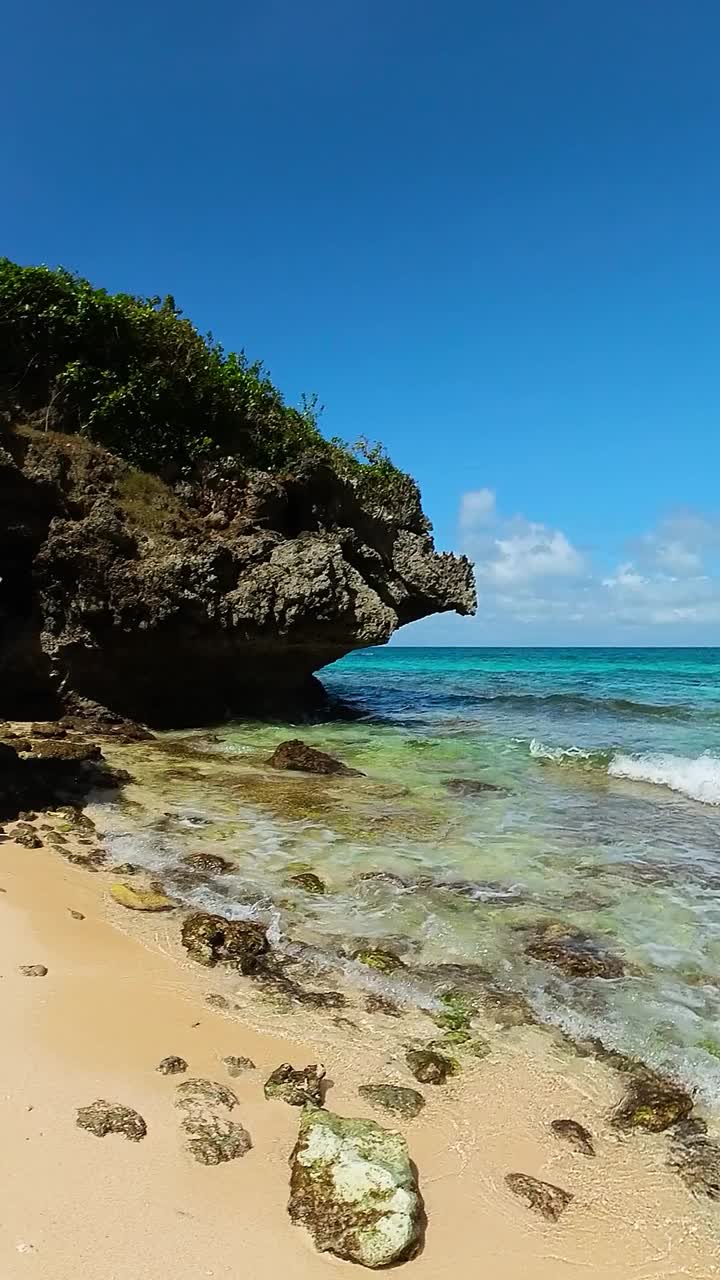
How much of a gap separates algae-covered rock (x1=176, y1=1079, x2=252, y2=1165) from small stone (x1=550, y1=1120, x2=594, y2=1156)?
1.73m

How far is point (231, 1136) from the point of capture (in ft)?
12.2

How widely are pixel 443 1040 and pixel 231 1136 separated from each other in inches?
67.6

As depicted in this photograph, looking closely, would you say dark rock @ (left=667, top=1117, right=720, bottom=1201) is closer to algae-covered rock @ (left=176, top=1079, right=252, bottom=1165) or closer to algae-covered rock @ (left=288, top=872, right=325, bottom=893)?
algae-covered rock @ (left=176, top=1079, right=252, bottom=1165)

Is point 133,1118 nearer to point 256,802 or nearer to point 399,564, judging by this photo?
point 256,802

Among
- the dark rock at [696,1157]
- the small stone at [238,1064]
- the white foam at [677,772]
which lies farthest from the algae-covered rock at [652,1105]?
the white foam at [677,772]

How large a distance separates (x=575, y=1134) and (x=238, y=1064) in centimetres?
199

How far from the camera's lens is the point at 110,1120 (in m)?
3.69

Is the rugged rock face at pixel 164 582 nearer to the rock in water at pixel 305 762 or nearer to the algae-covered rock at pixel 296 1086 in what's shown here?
the rock in water at pixel 305 762

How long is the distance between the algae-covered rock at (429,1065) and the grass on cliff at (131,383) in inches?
675

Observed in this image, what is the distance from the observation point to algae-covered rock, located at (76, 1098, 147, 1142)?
3.62m

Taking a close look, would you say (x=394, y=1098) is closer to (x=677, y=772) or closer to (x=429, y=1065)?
(x=429, y=1065)

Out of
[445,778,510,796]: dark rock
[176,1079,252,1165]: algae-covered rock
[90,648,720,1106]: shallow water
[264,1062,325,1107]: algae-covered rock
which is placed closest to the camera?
[176,1079,252,1165]: algae-covered rock

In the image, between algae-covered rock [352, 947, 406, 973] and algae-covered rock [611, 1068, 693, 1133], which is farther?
algae-covered rock [352, 947, 406, 973]

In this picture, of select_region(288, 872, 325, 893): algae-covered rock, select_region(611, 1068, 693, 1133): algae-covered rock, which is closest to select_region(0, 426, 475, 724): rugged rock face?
select_region(288, 872, 325, 893): algae-covered rock
